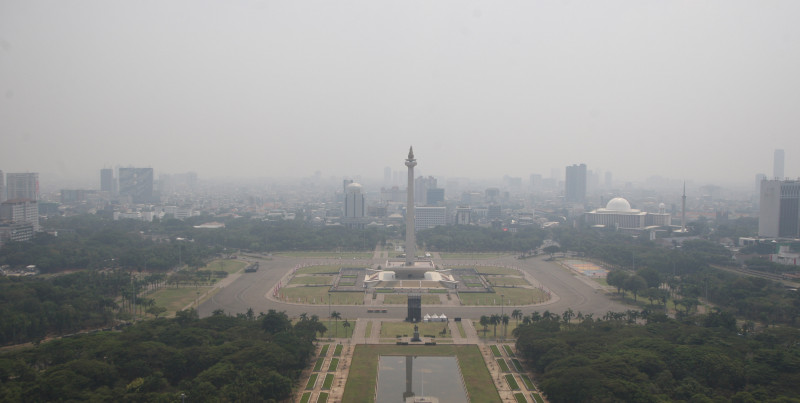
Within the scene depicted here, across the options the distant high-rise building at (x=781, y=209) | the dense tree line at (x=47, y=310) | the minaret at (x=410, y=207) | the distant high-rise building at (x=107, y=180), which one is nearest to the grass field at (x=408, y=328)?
the minaret at (x=410, y=207)

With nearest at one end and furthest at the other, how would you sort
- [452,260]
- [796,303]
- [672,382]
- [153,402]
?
[153,402]
[672,382]
[796,303]
[452,260]

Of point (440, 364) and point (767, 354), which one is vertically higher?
point (767, 354)

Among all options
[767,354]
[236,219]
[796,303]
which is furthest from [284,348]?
[236,219]

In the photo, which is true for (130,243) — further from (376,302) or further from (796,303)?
(796,303)

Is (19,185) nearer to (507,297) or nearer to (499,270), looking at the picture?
(499,270)

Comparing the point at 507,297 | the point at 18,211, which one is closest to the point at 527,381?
the point at 507,297

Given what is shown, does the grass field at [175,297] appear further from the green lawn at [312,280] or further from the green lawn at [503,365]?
the green lawn at [503,365]
